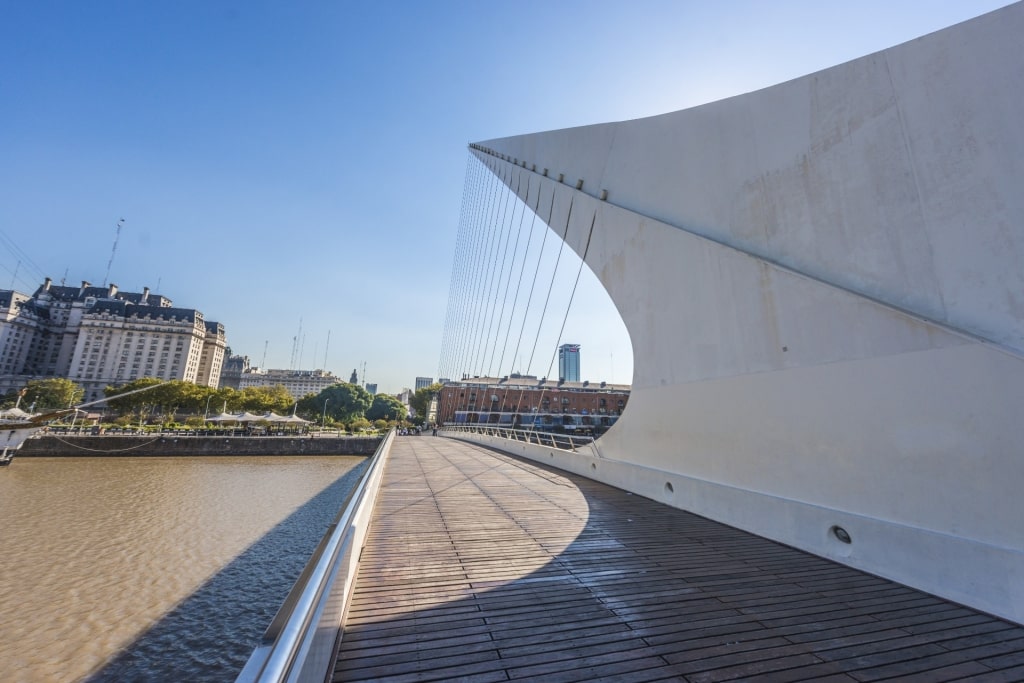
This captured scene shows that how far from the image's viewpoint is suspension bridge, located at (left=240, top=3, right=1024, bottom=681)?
251 centimetres

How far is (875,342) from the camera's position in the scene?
4.07 m

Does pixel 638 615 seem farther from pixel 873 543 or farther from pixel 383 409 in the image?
pixel 383 409

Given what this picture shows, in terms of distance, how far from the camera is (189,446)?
107 ft

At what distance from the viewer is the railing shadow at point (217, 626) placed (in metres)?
5.75

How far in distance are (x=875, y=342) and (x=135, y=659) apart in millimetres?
10076

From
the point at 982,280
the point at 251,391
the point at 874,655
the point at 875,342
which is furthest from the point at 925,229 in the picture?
the point at 251,391

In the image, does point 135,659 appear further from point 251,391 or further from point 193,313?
point 193,313

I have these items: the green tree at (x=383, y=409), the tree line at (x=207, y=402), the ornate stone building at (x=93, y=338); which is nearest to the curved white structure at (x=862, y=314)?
the tree line at (x=207, y=402)

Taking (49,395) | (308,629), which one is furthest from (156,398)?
(308,629)

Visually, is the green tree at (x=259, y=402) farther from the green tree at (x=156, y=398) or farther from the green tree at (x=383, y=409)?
the green tree at (x=383, y=409)

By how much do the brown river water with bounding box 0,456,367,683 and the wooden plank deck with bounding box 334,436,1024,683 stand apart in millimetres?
4385

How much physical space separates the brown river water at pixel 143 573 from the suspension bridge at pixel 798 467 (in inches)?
142

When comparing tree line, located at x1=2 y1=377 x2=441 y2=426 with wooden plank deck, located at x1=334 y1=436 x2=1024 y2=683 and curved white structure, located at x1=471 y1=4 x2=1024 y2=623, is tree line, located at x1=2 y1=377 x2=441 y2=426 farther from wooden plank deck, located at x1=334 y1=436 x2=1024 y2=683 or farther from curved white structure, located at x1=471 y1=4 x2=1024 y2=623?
wooden plank deck, located at x1=334 y1=436 x2=1024 y2=683

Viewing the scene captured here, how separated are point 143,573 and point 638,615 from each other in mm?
11076
